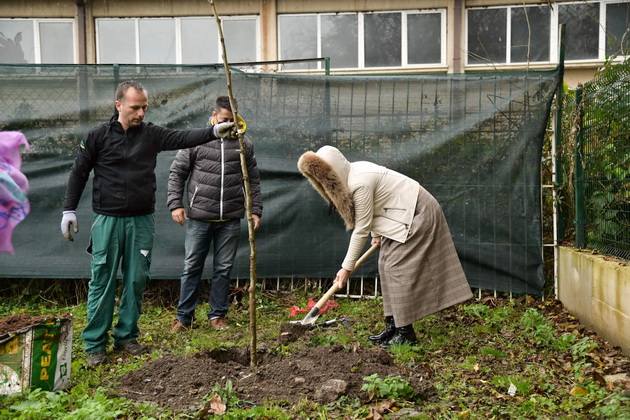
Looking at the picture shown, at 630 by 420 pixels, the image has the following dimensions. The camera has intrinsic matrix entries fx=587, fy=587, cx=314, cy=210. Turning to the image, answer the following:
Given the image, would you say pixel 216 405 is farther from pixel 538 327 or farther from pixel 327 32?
pixel 327 32

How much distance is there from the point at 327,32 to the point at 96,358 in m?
11.1

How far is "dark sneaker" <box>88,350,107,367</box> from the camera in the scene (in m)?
4.18

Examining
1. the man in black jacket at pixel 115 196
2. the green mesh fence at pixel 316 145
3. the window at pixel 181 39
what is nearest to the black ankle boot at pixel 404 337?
the green mesh fence at pixel 316 145

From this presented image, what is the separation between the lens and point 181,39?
14.0 m

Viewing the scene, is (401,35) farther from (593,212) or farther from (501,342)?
(501,342)

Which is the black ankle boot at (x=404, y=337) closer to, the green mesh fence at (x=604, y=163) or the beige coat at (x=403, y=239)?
the beige coat at (x=403, y=239)

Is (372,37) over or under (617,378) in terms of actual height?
over

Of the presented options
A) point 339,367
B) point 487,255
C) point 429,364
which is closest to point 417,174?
point 487,255

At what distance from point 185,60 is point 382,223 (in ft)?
35.5

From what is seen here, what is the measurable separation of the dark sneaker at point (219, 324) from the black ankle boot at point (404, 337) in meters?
1.49

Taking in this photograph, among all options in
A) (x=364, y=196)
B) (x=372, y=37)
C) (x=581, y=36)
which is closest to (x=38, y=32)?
(x=372, y=37)

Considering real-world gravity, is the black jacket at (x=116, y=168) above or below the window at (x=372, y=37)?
below

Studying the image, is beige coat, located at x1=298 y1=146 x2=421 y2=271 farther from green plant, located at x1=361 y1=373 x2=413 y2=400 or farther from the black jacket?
green plant, located at x1=361 y1=373 x2=413 y2=400

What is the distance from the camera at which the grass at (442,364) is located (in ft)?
10.4
